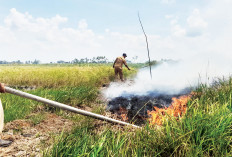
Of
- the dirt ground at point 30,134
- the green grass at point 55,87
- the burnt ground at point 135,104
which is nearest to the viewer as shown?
the dirt ground at point 30,134

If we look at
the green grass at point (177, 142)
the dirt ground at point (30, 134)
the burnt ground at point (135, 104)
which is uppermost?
the green grass at point (177, 142)

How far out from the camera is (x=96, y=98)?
6.97 meters

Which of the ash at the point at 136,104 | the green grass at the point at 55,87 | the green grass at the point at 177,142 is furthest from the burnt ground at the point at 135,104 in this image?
the green grass at the point at 177,142

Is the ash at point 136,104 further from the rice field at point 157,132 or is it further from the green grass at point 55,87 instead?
the green grass at point 55,87

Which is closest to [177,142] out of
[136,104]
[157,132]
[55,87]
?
[157,132]

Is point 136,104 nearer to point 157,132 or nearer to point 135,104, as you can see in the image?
point 135,104

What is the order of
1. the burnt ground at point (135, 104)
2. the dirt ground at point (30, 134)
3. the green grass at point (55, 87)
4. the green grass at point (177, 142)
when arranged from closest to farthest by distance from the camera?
the green grass at point (177, 142)
the dirt ground at point (30, 134)
the green grass at point (55, 87)
the burnt ground at point (135, 104)

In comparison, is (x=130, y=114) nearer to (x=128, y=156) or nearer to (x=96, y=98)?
(x=96, y=98)

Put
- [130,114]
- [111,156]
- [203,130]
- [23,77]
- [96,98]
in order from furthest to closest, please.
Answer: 1. [23,77]
2. [96,98]
3. [130,114]
4. [203,130]
5. [111,156]

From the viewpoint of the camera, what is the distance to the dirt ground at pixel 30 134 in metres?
2.76

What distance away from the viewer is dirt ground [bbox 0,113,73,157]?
9.04 ft

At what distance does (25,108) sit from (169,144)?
3.76 metres

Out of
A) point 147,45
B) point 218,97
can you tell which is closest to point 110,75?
point 147,45

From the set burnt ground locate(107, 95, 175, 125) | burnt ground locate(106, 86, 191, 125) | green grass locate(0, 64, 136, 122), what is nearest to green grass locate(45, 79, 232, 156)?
green grass locate(0, 64, 136, 122)
